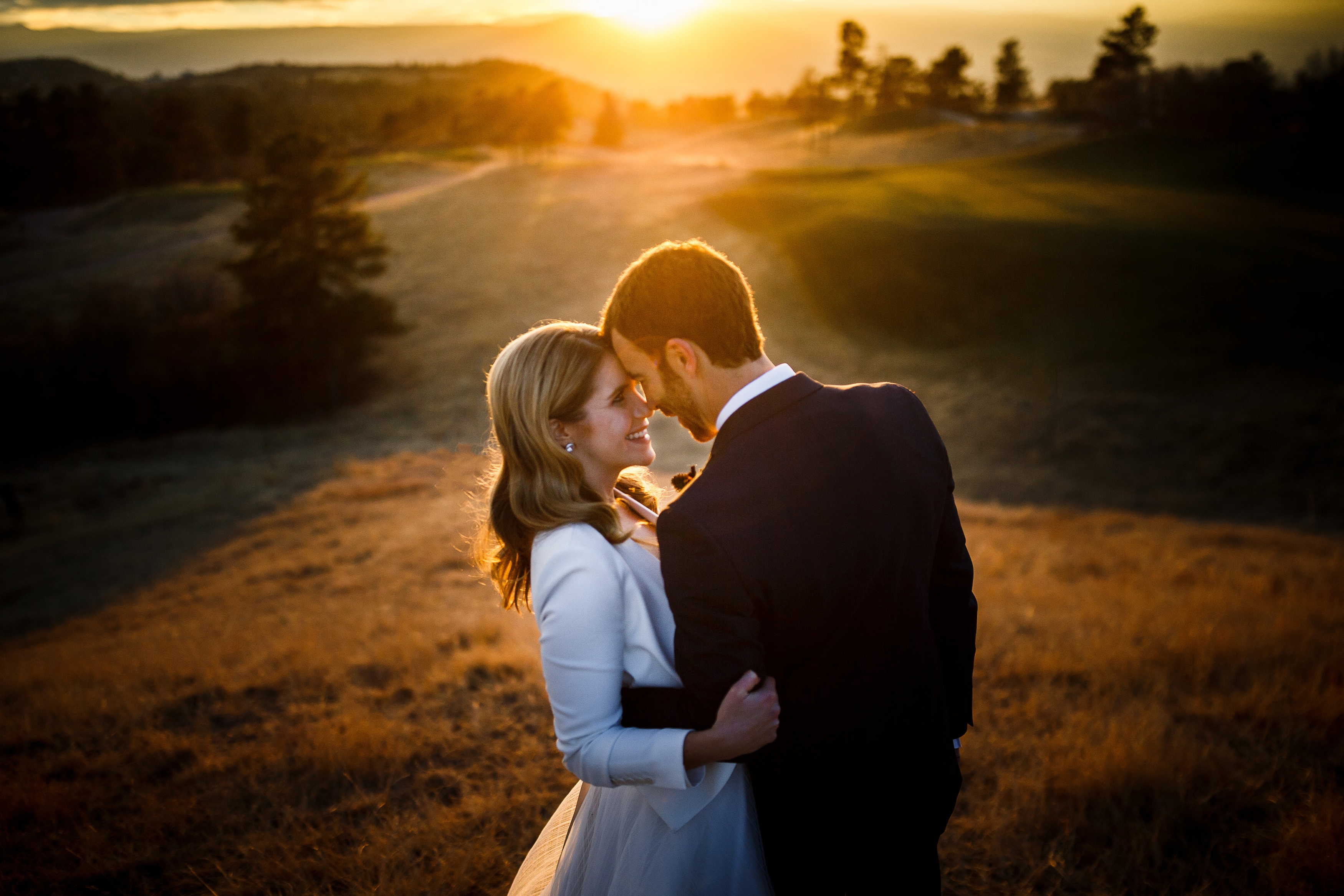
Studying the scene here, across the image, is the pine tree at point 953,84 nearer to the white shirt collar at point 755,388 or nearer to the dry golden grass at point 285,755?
the dry golden grass at point 285,755

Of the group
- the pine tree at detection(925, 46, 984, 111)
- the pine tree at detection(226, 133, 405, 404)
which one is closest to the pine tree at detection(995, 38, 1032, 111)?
the pine tree at detection(925, 46, 984, 111)

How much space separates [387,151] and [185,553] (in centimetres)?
8196

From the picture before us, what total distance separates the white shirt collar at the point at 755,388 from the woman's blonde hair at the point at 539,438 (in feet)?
1.62

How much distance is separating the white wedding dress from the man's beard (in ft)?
1.40

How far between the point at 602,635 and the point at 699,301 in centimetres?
97

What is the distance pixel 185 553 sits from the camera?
12.5m

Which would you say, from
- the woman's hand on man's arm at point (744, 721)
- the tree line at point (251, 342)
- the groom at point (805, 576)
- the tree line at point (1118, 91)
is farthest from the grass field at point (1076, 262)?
the woman's hand on man's arm at point (744, 721)

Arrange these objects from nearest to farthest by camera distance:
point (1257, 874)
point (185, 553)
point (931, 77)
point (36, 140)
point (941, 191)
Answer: point (1257, 874) → point (185, 553) → point (941, 191) → point (36, 140) → point (931, 77)

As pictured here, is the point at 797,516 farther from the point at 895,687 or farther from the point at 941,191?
the point at 941,191

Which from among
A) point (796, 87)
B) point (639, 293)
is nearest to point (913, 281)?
point (639, 293)

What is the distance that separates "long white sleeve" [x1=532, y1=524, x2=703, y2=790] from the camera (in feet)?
6.01

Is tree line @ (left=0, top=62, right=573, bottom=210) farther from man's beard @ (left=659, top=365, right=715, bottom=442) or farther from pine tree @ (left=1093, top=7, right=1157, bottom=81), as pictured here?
pine tree @ (left=1093, top=7, right=1157, bottom=81)

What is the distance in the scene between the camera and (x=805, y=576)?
172 cm

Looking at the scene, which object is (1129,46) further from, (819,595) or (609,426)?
(819,595)
